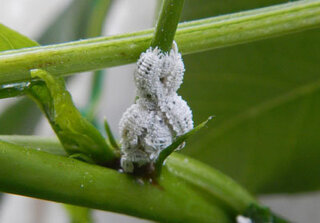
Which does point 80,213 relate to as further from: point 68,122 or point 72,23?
point 72,23

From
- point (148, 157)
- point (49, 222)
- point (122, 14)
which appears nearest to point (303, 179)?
point (148, 157)

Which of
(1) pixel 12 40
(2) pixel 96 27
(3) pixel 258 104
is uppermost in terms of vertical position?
(2) pixel 96 27

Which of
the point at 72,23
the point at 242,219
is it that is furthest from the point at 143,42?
the point at 72,23

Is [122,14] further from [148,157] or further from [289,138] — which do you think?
[148,157]

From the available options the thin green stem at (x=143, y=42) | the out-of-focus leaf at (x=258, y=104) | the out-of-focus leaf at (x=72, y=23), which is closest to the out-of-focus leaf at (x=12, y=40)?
the thin green stem at (x=143, y=42)

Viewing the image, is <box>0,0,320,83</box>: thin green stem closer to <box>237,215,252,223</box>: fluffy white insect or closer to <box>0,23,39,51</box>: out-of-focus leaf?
<box>0,23,39,51</box>: out-of-focus leaf

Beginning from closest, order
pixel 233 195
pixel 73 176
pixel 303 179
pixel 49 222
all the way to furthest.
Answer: pixel 73 176
pixel 233 195
pixel 303 179
pixel 49 222
